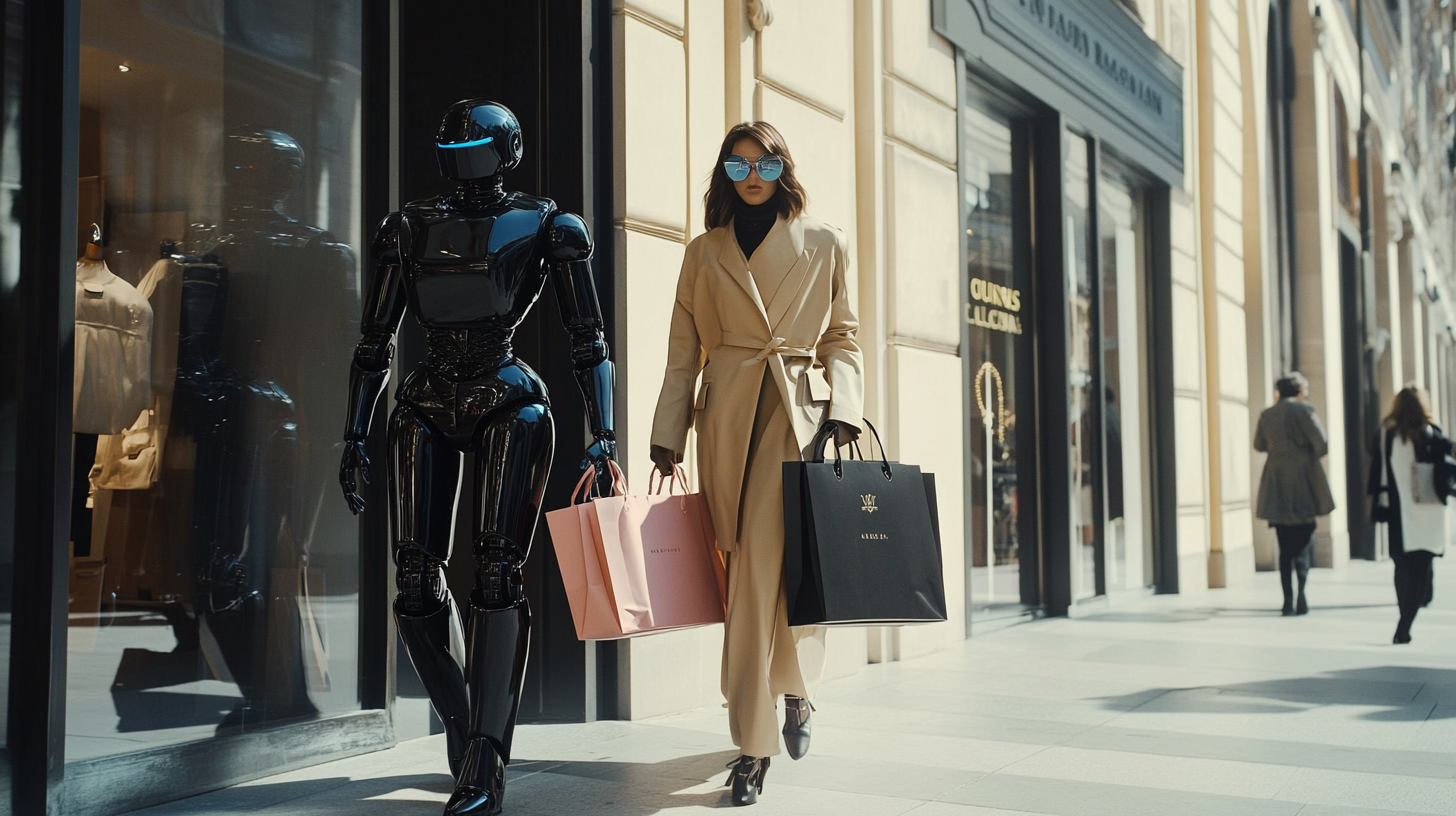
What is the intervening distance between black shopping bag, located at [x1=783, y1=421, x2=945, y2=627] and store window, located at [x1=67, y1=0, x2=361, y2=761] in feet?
6.26

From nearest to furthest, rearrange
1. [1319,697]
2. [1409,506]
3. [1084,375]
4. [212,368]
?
[212,368]
[1319,697]
[1409,506]
[1084,375]

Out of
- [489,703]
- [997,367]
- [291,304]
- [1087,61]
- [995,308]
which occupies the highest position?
[1087,61]

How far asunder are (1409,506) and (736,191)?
6.56 m

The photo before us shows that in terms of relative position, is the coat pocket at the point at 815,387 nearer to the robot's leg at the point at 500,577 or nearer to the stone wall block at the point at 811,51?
the robot's leg at the point at 500,577

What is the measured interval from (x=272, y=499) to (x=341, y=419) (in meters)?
0.43

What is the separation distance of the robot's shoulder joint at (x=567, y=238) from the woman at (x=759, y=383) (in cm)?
58

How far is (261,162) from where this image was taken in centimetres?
473

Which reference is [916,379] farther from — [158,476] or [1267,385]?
[1267,385]

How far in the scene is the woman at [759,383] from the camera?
4.19 meters

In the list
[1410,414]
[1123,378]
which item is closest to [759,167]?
[1410,414]

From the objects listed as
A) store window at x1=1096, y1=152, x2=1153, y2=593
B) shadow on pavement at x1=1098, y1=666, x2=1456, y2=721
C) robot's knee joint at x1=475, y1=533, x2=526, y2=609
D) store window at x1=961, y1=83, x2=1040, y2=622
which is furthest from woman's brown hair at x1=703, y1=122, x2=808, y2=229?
store window at x1=1096, y1=152, x2=1153, y2=593

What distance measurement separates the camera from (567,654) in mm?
5531

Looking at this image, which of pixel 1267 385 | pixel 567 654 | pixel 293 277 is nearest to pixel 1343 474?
pixel 1267 385

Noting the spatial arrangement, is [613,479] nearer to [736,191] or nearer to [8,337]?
[736,191]
